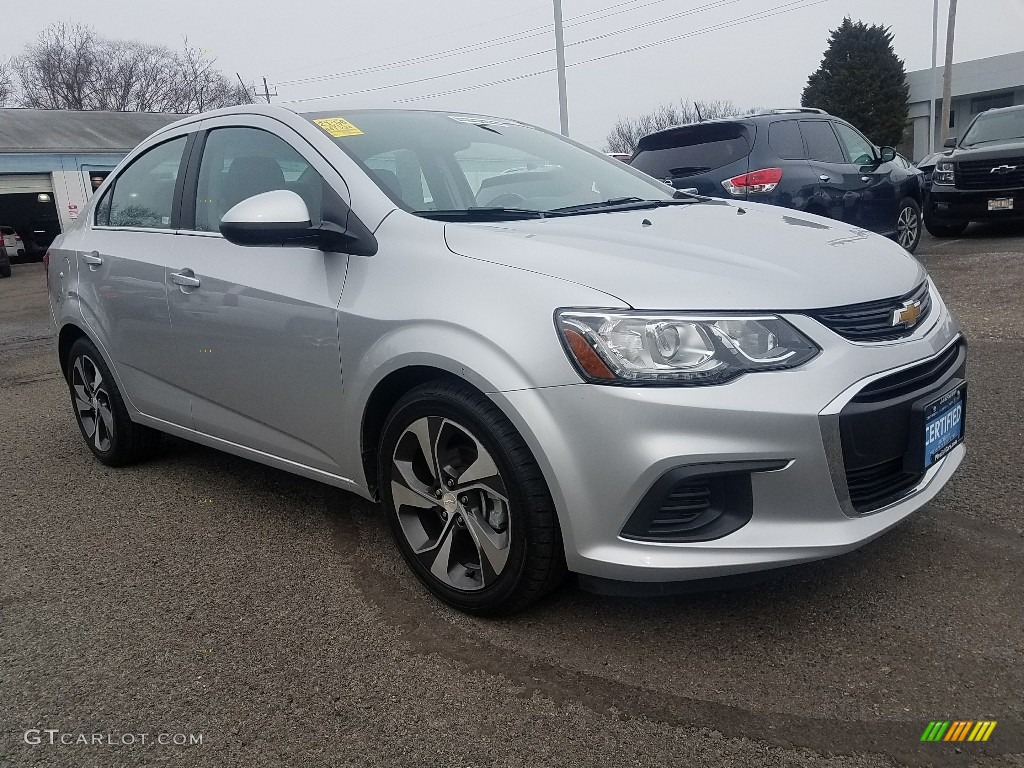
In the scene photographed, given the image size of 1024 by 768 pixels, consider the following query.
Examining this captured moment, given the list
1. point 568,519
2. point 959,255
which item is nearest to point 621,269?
point 568,519

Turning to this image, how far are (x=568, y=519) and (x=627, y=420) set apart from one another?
0.33 metres

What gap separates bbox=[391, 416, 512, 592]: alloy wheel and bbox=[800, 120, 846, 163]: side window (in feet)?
21.4

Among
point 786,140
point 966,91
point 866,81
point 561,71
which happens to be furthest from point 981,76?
point 786,140

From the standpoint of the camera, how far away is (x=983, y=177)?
34.9 ft

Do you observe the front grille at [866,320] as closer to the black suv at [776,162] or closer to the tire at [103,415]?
the tire at [103,415]

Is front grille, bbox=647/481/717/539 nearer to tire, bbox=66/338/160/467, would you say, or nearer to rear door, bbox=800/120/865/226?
tire, bbox=66/338/160/467

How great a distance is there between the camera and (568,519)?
7.57 feet

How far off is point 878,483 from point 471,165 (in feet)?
6.09

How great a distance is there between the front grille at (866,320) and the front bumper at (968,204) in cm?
954

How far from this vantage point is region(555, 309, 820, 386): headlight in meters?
2.19

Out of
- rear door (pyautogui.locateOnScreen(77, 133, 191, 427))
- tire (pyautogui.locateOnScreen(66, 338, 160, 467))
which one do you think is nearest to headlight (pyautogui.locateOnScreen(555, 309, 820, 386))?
rear door (pyautogui.locateOnScreen(77, 133, 191, 427))

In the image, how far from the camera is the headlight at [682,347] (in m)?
2.19

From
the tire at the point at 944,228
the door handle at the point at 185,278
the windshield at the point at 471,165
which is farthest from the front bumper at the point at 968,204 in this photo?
the door handle at the point at 185,278

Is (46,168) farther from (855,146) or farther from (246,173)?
(246,173)
